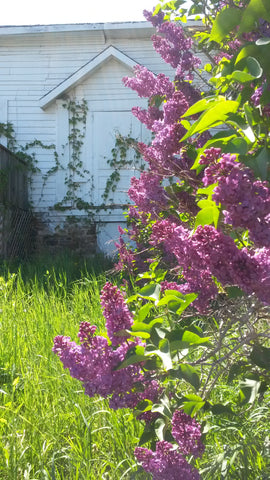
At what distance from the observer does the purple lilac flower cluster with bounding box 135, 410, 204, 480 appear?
1.56 meters

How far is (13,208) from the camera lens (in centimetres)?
971

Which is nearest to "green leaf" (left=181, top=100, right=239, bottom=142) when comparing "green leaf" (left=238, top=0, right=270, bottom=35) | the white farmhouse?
"green leaf" (left=238, top=0, right=270, bottom=35)

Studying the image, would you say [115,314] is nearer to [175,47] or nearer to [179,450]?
[179,450]

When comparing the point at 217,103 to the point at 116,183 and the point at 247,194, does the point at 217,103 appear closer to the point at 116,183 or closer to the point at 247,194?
the point at 247,194

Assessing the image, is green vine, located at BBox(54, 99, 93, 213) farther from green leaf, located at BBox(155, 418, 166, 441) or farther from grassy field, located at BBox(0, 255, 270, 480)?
green leaf, located at BBox(155, 418, 166, 441)

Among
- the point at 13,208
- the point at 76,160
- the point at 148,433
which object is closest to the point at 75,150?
the point at 76,160

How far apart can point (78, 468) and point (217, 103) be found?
150 cm

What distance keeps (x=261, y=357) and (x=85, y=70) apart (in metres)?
9.85

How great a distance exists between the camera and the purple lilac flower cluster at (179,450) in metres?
1.56

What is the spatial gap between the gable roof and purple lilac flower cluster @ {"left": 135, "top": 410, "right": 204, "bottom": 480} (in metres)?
9.82

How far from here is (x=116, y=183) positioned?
1086cm

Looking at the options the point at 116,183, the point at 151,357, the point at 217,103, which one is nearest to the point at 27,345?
the point at 151,357

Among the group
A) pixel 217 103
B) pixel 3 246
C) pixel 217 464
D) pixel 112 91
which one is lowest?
pixel 3 246

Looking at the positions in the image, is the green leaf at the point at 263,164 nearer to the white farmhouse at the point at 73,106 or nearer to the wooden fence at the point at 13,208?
the wooden fence at the point at 13,208
